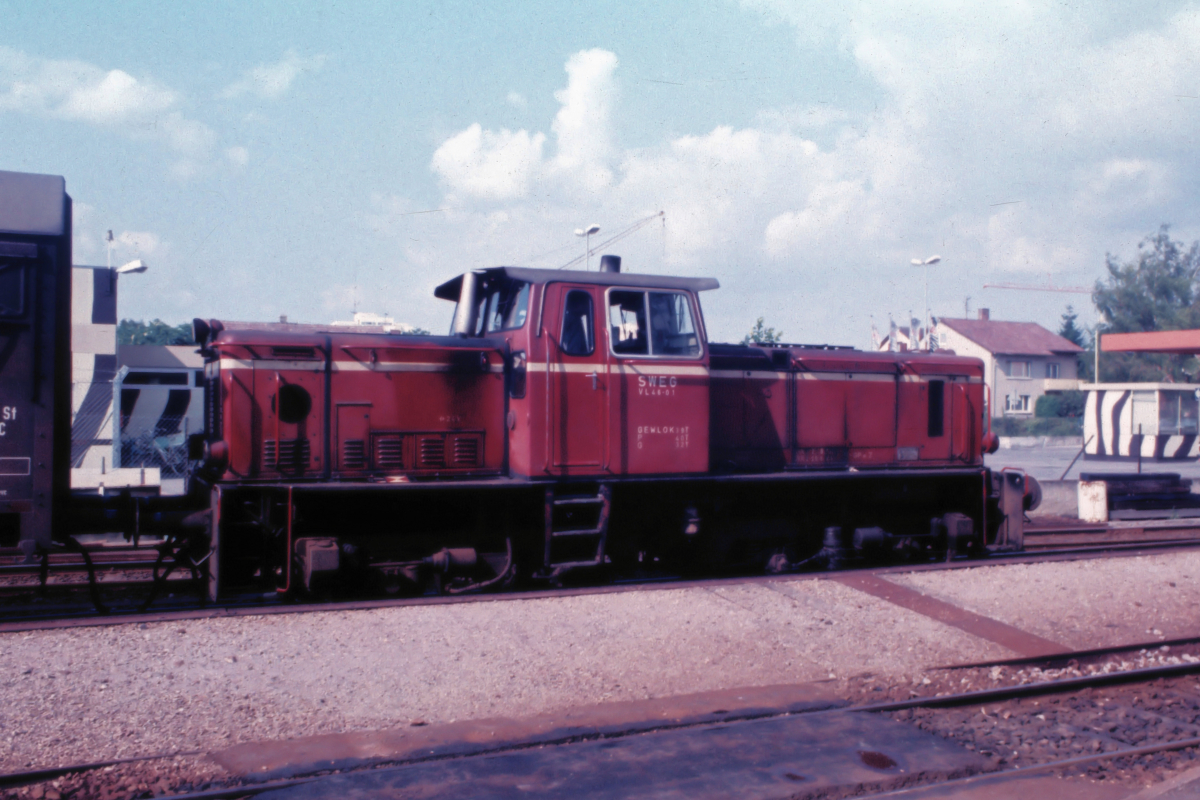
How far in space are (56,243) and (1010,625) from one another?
910cm

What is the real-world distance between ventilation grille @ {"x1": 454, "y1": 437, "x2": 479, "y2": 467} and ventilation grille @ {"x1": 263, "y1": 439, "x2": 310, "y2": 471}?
141 cm

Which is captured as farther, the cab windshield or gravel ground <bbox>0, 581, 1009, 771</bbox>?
the cab windshield

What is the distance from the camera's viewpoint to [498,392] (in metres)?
8.83

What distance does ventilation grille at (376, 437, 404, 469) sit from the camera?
27.5 feet

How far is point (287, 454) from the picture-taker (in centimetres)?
807

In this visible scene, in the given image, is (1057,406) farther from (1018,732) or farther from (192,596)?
(192,596)

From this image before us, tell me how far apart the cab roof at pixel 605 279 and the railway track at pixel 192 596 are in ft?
10.2

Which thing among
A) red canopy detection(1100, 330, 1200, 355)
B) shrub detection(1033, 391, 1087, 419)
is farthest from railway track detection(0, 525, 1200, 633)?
shrub detection(1033, 391, 1087, 419)

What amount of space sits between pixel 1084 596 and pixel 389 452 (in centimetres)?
756

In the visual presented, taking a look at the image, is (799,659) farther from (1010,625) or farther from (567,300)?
(567,300)

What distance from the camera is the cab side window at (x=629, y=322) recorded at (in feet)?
29.0

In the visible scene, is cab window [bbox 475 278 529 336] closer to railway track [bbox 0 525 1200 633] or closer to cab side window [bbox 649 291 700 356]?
cab side window [bbox 649 291 700 356]

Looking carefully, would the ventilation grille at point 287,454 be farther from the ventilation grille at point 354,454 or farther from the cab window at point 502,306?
the cab window at point 502,306

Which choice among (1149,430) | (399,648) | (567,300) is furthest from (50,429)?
(1149,430)
